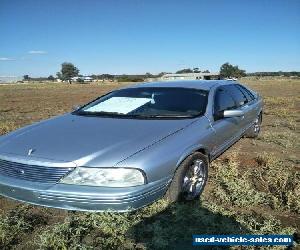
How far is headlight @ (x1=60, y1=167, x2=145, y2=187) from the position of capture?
124 inches

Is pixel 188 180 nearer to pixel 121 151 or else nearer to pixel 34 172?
pixel 121 151

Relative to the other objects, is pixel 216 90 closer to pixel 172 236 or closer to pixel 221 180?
pixel 221 180

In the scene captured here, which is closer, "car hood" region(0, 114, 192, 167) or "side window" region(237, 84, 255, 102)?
"car hood" region(0, 114, 192, 167)

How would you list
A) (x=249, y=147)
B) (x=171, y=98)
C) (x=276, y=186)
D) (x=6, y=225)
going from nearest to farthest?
1. (x=6, y=225)
2. (x=276, y=186)
3. (x=171, y=98)
4. (x=249, y=147)

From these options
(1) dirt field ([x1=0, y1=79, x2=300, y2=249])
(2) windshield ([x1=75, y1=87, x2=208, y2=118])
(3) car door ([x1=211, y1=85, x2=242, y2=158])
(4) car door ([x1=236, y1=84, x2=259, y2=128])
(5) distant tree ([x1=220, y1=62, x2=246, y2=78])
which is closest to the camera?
(1) dirt field ([x1=0, y1=79, x2=300, y2=249])

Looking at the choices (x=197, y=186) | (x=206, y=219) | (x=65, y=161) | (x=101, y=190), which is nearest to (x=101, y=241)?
(x=101, y=190)

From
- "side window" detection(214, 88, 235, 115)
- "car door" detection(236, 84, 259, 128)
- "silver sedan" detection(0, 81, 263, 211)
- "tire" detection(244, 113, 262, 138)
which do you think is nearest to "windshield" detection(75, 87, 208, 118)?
"silver sedan" detection(0, 81, 263, 211)

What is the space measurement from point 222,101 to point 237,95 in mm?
1021

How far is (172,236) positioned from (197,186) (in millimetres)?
988

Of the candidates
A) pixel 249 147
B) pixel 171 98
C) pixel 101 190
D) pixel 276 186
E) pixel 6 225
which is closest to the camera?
pixel 101 190

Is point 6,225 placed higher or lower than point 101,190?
lower

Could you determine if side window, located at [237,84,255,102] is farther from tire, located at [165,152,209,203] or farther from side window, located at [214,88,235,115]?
tire, located at [165,152,209,203]

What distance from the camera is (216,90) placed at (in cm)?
520

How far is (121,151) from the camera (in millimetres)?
3322
